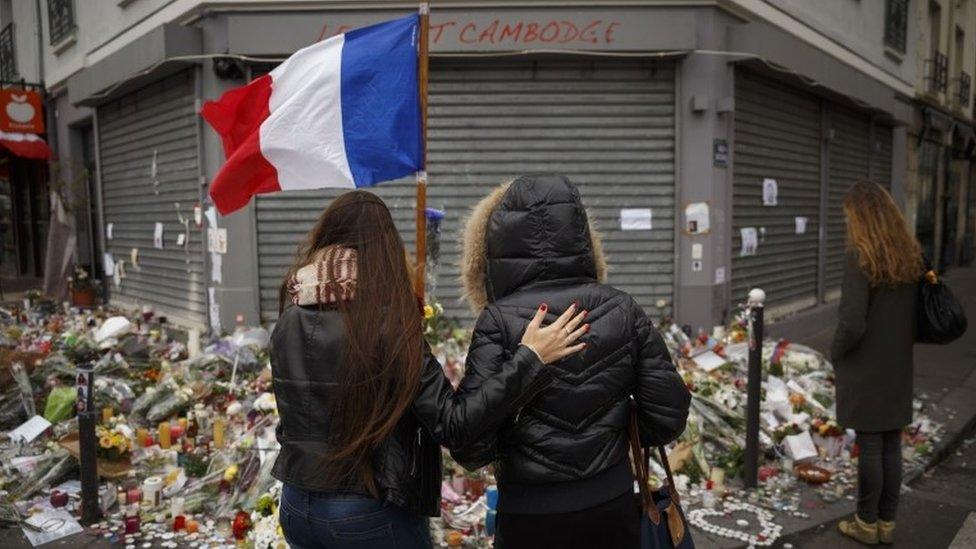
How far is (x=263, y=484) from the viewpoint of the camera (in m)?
4.23

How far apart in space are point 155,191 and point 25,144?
5.30 m

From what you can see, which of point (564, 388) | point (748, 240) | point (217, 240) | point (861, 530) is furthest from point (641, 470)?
point (748, 240)

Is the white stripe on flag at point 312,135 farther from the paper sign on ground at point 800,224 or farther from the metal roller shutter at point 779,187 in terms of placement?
the paper sign on ground at point 800,224

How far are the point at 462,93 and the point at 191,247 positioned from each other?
4.05 metres

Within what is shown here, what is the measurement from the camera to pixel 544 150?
7.84 meters

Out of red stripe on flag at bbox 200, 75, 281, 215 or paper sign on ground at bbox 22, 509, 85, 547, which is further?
paper sign on ground at bbox 22, 509, 85, 547

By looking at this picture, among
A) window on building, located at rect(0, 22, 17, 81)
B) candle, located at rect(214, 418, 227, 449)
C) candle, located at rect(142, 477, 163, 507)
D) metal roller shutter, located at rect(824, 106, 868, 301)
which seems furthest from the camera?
window on building, located at rect(0, 22, 17, 81)

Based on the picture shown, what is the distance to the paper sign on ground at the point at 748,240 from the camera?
8.76 meters

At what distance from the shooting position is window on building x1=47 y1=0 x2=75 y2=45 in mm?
11688

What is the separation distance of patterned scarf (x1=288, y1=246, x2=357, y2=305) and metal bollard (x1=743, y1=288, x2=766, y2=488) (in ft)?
10.8

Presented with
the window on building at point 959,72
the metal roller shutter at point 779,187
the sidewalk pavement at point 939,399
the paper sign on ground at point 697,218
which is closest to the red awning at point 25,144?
the paper sign on ground at point 697,218

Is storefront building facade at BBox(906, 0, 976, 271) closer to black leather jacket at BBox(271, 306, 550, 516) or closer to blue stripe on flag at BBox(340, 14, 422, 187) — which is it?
blue stripe on flag at BBox(340, 14, 422, 187)

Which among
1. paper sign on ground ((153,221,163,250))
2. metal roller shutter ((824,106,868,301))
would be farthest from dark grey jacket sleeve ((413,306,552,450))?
metal roller shutter ((824,106,868,301))

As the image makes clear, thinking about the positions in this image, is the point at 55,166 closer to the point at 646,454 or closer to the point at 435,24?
the point at 435,24
